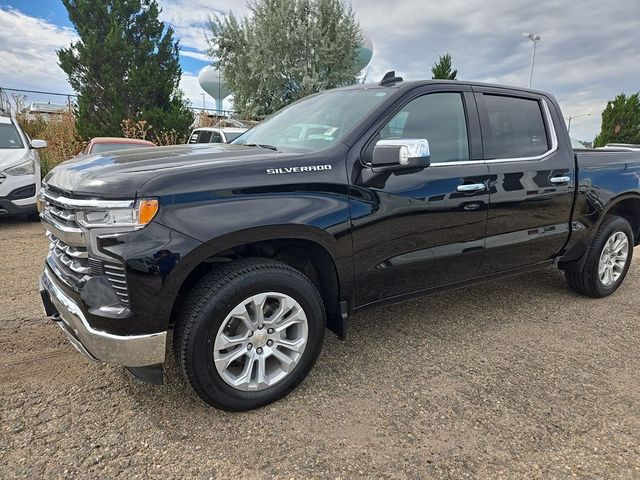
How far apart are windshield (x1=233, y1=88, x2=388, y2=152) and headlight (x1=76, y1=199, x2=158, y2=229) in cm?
103

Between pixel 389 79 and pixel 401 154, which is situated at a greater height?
pixel 389 79

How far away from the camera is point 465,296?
430cm

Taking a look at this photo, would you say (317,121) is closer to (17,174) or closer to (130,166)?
(130,166)

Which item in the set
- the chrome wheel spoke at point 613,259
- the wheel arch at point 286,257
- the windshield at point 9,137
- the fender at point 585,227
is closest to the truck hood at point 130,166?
the wheel arch at point 286,257

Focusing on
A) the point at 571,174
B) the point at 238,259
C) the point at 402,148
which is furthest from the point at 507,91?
the point at 238,259

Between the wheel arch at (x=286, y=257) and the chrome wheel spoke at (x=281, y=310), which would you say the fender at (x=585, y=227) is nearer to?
the wheel arch at (x=286, y=257)

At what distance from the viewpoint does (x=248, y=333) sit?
7.91ft

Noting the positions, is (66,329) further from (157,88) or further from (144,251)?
(157,88)

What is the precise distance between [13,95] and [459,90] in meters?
18.0

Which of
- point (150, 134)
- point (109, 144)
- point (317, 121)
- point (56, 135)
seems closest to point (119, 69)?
point (150, 134)

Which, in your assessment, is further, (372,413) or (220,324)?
(372,413)

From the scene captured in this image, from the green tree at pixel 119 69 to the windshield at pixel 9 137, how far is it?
25.6ft

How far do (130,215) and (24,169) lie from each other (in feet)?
20.1

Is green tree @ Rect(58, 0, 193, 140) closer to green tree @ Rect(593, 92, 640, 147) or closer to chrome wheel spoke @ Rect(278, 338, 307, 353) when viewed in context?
chrome wheel spoke @ Rect(278, 338, 307, 353)
